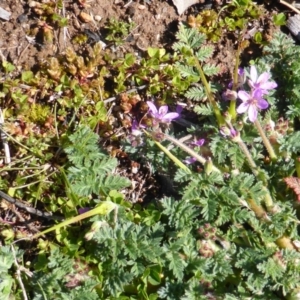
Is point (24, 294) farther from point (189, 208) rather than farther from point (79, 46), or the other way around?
point (79, 46)

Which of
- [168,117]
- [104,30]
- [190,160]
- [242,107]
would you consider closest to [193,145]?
[190,160]

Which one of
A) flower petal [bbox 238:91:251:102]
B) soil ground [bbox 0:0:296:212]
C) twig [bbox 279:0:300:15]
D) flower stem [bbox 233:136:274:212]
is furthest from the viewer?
twig [bbox 279:0:300:15]

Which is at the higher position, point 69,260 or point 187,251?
point 187,251

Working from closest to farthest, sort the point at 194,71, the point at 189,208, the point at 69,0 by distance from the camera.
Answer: the point at 189,208 → the point at 194,71 → the point at 69,0

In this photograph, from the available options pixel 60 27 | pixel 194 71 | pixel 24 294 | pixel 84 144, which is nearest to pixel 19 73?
pixel 60 27

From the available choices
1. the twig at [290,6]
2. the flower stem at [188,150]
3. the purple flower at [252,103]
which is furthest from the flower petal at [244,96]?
the twig at [290,6]

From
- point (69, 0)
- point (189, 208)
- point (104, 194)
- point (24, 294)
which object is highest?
point (69, 0)

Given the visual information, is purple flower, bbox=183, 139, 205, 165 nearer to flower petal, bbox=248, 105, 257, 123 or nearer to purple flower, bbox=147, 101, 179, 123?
purple flower, bbox=147, 101, 179, 123

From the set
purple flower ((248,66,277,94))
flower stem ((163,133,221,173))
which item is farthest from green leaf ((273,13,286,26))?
flower stem ((163,133,221,173))

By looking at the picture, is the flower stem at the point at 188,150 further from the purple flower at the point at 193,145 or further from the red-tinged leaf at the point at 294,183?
the red-tinged leaf at the point at 294,183
